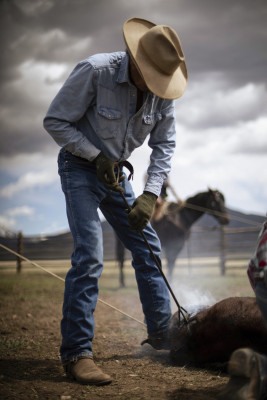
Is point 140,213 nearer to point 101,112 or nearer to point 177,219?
point 101,112

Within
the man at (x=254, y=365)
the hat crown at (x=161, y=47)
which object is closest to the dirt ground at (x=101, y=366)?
the man at (x=254, y=365)

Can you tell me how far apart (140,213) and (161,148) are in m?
0.49

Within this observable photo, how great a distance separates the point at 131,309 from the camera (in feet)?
16.6

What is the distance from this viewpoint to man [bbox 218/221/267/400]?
1.52m

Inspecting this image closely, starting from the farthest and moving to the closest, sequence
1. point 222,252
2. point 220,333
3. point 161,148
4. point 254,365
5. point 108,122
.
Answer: point 222,252, point 161,148, point 108,122, point 220,333, point 254,365

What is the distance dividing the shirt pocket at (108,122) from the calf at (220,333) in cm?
112

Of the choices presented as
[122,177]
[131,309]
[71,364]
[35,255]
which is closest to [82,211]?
[122,177]

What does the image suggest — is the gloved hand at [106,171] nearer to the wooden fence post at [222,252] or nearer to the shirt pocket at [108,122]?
the shirt pocket at [108,122]

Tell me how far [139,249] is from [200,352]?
2.30 ft

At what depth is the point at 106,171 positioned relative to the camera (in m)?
2.34

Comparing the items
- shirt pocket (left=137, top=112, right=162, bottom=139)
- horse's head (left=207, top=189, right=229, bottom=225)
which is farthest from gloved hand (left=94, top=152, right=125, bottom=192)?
horse's head (left=207, top=189, right=229, bottom=225)

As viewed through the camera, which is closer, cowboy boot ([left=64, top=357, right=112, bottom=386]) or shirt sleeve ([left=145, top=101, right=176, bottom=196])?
cowboy boot ([left=64, top=357, right=112, bottom=386])

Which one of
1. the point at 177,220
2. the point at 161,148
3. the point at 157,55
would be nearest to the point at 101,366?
the point at 161,148

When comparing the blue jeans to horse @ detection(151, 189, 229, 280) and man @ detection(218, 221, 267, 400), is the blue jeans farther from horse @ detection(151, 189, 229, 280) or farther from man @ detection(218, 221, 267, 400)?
horse @ detection(151, 189, 229, 280)
